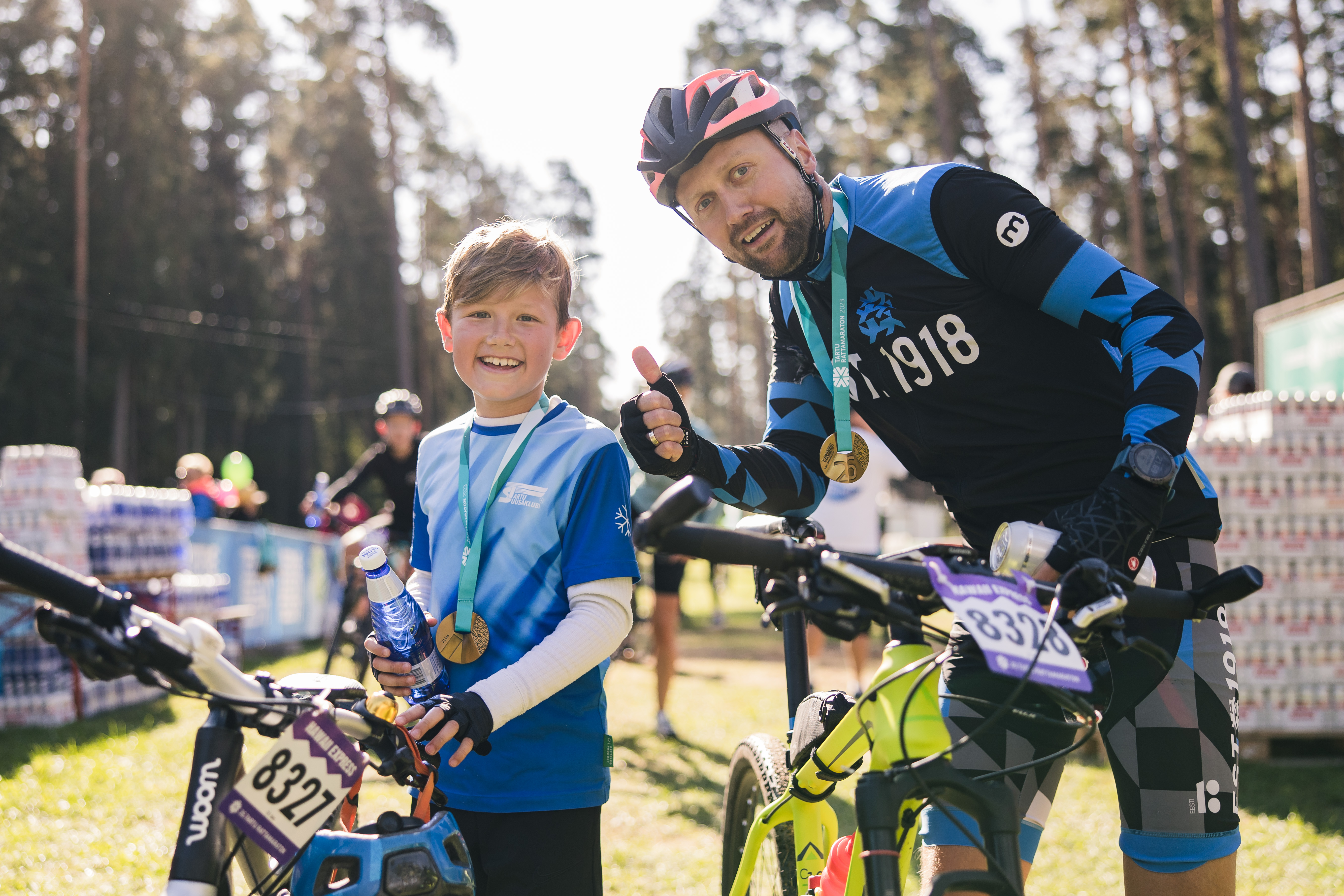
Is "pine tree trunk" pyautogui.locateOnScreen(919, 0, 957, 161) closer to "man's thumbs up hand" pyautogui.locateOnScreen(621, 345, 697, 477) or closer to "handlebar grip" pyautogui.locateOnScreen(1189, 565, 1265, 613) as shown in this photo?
"man's thumbs up hand" pyautogui.locateOnScreen(621, 345, 697, 477)

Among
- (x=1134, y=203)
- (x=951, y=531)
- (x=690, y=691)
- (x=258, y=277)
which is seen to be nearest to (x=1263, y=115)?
(x=1134, y=203)

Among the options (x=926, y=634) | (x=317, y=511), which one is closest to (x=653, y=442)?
(x=926, y=634)

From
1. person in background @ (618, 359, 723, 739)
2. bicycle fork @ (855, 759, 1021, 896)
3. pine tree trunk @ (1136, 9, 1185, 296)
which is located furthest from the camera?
pine tree trunk @ (1136, 9, 1185, 296)

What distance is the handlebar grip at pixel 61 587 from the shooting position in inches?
46.2

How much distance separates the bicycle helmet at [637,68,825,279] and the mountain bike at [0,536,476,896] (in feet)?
4.75

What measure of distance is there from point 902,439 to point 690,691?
7.47m

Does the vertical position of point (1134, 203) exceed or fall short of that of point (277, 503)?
it exceeds it

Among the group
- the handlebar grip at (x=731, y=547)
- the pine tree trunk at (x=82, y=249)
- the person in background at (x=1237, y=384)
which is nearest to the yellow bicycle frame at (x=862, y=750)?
the handlebar grip at (x=731, y=547)

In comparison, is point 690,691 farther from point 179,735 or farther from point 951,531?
point 951,531

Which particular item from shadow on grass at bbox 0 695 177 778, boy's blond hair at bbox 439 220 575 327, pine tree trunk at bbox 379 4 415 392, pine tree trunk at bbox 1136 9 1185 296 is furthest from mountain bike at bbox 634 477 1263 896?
pine tree trunk at bbox 1136 9 1185 296

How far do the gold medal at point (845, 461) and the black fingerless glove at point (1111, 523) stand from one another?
74 centimetres

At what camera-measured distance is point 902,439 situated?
8.12 feet

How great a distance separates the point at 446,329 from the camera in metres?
2.47

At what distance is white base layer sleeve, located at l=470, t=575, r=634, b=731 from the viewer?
1900 millimetres
